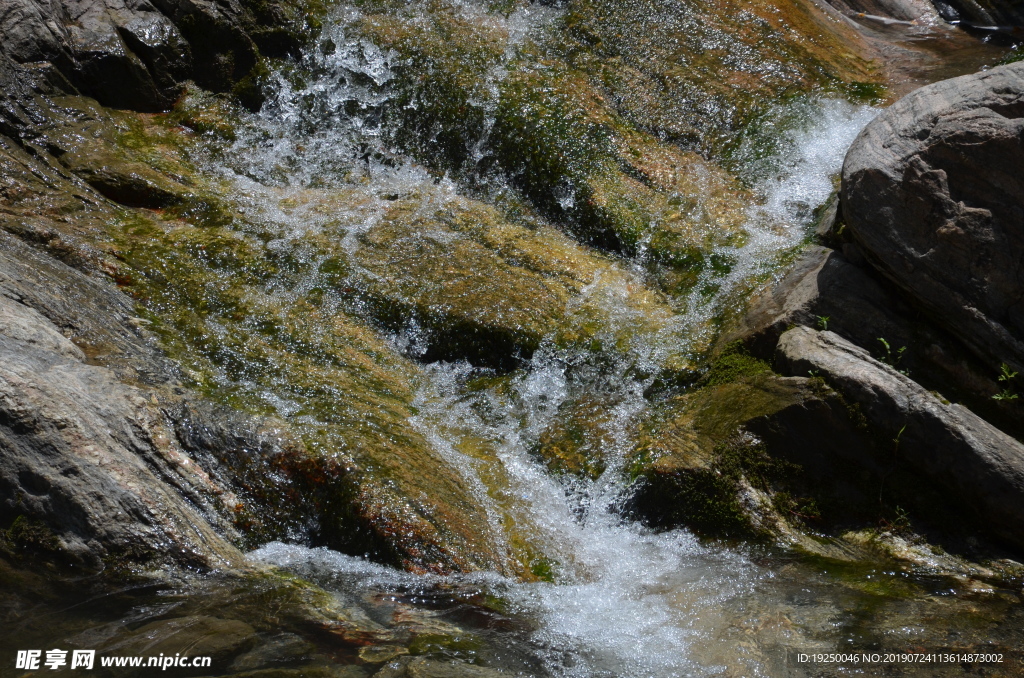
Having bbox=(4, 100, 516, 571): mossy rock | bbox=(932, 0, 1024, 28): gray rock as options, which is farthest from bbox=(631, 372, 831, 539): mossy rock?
bbox=(932, 0, 1024, 28): gray rock

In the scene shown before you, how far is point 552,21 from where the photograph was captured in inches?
380

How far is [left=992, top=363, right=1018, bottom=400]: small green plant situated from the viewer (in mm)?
5141

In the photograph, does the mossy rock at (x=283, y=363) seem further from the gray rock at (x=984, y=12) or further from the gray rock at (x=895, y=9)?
the gray rock at (x=984, y=12)

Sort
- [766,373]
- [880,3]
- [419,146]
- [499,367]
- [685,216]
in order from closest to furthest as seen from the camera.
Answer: [766,373], [499,367], [685,216], [419,146], [880,3]

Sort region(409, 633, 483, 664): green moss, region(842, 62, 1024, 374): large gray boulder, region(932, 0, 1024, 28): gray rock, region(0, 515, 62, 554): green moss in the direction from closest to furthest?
region(409, 633, 483, 664): green moss < region(0, 515, 62, 554): green moss < region(842, 62, 1024, 374): large gray boulder < region(932, 0, 1024, 28): gray rock

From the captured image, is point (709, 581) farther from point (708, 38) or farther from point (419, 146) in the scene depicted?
point (708, 38)

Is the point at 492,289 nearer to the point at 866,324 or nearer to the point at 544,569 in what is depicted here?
the point at 544,569

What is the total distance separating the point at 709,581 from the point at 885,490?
4.81ft

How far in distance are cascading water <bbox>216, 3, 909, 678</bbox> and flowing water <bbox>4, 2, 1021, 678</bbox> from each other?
0.7 inches

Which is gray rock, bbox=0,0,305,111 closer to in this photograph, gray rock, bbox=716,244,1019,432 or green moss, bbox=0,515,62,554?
green moss, bbox=0,515,62,554

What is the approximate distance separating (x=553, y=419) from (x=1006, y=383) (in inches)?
130

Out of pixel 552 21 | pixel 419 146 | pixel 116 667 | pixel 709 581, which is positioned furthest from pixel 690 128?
pixel 116 667

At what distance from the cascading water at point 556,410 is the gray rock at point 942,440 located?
4.55 ft

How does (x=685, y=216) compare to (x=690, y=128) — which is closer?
(x=685, y=216)
